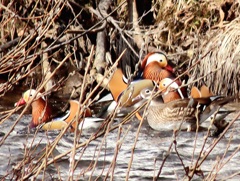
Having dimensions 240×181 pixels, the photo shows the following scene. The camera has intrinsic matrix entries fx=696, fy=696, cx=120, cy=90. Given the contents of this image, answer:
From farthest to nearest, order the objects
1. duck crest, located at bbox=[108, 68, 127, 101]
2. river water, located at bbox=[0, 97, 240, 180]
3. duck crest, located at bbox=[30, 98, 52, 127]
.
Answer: duck crest, located at bbox=[108, 68, 127, 101]
duck crest, located at bbox=[30, 98, 52, 127]
river water, located at bbox=[0, 97, 240, 180]

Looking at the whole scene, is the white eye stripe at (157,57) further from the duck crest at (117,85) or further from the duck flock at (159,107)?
the duck crest at (117,85)

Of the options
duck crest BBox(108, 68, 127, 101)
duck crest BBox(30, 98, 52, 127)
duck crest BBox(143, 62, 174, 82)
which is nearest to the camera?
duck crest BBox(30, 98, 52, 127)

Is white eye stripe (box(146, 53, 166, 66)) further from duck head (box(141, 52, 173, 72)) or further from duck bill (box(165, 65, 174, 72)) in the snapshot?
duck bill (box(165, 65, 174, 72))

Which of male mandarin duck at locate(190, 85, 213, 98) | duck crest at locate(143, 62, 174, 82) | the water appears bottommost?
the water

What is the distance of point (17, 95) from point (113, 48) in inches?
56.4

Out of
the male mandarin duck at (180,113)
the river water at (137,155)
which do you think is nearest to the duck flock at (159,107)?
the male mandarin duck at (180,113)

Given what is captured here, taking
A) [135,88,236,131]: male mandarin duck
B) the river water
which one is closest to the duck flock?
[135,88,236,131]: male mandarin duck

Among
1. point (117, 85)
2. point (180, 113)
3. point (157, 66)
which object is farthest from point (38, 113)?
point (157, 66)

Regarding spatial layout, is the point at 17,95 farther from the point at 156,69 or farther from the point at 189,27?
the point at 189,27

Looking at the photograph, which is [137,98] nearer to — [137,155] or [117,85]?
[117,85]

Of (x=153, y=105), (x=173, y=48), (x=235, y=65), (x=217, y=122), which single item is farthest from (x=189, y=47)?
(x=217, y=122)

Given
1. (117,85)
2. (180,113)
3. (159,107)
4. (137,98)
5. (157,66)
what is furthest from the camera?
(157,66)

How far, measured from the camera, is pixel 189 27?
9508 mm

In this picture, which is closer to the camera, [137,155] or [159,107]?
[137,155]
